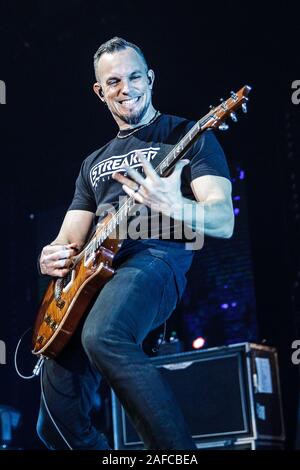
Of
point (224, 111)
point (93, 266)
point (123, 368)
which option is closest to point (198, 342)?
point (93, 266)

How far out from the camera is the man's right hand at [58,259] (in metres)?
3.10

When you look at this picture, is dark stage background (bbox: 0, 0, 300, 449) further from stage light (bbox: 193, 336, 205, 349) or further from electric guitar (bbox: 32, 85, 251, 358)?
electric guitar (bbox: 32, 85, 251, 358)

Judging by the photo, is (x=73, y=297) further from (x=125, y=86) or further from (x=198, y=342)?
(x=198, y=342)

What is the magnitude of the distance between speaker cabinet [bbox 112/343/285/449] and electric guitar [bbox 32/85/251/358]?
7.93 feet

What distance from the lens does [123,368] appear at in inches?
93.0

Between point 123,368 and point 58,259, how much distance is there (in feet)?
2.96

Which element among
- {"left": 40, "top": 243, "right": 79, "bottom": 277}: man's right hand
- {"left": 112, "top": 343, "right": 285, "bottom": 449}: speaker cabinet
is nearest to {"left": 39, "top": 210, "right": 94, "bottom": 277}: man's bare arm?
{"left": 40, "top": 243, "right": 79, "bottom": 277}: man's right hand

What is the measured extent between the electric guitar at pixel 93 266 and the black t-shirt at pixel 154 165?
112 millimetres

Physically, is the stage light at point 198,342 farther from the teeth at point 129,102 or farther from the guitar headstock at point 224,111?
the guitar headstock at point 224,111

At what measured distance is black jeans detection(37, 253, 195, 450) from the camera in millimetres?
2303

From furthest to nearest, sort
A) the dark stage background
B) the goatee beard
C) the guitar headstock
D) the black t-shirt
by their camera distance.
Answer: the dark stage background → the goatee beard → the black t-shirt → the guitar headstock

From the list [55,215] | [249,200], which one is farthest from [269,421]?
[55,215]
